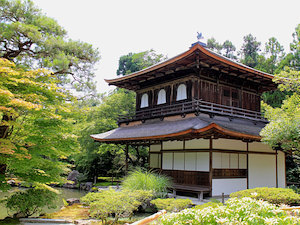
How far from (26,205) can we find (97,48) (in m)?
8.27

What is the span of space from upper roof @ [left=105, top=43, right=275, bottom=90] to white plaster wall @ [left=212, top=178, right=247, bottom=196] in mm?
5699

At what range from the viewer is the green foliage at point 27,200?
32.1ft

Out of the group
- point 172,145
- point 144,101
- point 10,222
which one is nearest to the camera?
point 10,222

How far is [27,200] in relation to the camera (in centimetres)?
991

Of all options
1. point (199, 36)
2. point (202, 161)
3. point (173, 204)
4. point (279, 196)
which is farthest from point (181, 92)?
point (279, 196)

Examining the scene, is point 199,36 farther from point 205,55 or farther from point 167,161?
point 167,161

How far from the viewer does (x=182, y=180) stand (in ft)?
46.1

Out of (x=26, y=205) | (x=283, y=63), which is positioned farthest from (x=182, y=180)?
(x=283, y=63)

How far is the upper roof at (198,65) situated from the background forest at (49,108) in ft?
7.79

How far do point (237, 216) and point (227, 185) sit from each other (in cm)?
1042

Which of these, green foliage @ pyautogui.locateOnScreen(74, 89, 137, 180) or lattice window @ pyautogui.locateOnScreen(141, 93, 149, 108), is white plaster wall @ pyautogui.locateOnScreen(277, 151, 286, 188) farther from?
green foliage @ pyautogui.locateOnScreen(74, 89, 137, 180)

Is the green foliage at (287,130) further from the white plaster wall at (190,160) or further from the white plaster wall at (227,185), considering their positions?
the white plaster wall at (190,160)

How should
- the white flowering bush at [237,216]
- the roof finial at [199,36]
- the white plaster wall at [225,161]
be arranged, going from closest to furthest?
1. the white flowering bush at [237,216]
2. the white plaster wall at [225,161]
3. the roof finial at [199,36]

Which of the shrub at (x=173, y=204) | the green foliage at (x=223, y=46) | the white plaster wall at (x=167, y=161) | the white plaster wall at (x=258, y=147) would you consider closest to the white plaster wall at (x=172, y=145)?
the white plaster wall at (x=167, y=161)
